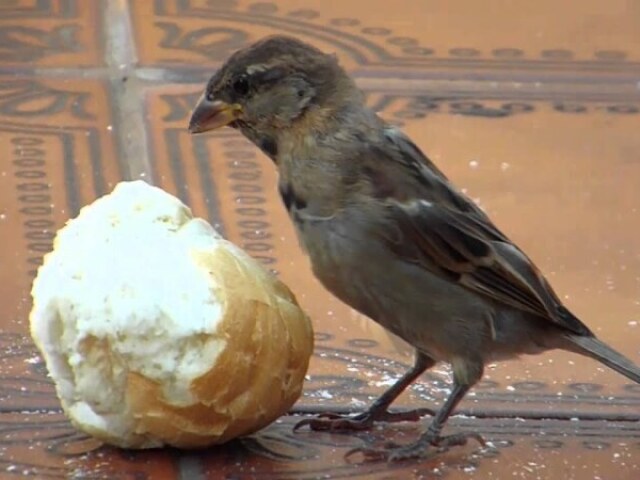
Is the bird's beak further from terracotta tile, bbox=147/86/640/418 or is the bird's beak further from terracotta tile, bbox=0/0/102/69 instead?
terracotta tile, bbox=0/0/102/69

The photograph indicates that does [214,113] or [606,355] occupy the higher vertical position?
[214,113]

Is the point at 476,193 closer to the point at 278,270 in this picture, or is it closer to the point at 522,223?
the point at 522,223

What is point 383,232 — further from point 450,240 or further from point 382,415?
point 382,415

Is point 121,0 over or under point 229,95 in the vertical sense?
under

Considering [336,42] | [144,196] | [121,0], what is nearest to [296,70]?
[144,196]

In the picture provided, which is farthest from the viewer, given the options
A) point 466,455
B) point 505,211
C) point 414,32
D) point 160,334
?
point 414,32

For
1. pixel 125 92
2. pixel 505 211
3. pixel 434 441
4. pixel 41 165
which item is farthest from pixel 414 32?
pixel 434 441

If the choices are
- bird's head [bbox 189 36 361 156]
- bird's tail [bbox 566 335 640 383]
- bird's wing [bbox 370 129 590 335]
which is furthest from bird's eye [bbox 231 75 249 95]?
bird's tail [bbox 566 335 640 383]
